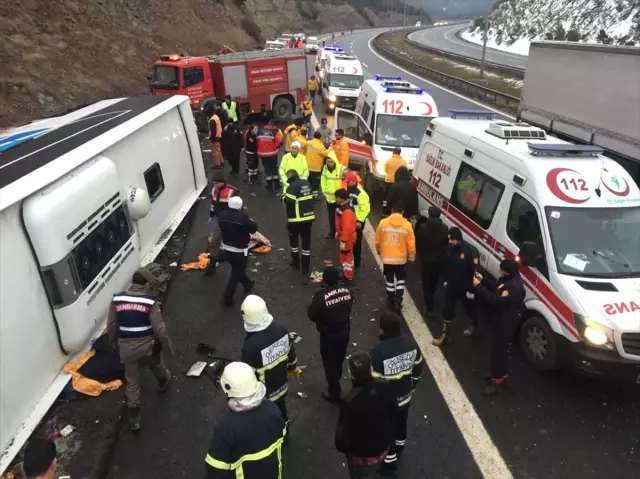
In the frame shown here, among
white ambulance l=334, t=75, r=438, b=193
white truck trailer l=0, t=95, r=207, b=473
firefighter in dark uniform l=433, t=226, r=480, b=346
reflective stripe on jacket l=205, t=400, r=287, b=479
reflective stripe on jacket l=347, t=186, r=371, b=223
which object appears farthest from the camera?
white ambulance l=334, t=75, r=438, b=193

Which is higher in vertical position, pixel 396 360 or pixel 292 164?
pixel 292 164

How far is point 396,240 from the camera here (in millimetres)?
6934

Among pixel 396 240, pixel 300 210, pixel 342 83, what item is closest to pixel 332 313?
pixel 396 240

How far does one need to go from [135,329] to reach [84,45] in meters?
20.9

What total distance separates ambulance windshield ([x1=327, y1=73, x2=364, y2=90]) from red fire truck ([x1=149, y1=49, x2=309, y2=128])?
6.15 ft

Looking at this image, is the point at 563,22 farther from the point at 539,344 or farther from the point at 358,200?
the point at 539,344

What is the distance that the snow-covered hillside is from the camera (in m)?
46.2

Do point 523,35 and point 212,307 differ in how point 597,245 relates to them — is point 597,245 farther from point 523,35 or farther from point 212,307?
point 523,35

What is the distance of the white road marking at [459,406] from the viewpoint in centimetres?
495

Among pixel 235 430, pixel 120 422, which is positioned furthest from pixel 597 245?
pixel 120 422

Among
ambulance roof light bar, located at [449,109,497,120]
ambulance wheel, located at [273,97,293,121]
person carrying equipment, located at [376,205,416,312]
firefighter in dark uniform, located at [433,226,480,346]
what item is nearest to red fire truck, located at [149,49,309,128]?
ambulance wheel, located at [273,97,293,121]

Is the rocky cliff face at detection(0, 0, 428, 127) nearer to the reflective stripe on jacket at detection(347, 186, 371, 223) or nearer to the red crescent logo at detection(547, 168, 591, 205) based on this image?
the reflective stripe on jacket at detection(347, 186, 371, 223)

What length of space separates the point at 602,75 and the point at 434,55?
140ft

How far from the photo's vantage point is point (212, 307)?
766 centimetres
